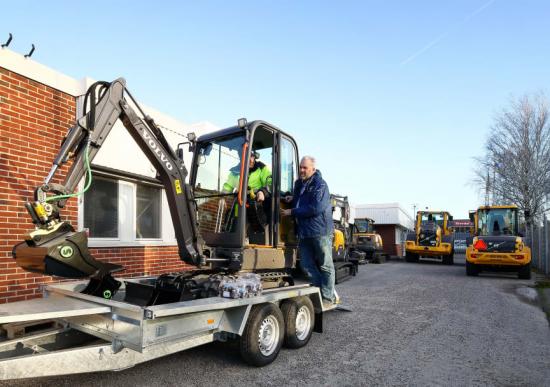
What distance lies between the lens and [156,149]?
14.1 ft

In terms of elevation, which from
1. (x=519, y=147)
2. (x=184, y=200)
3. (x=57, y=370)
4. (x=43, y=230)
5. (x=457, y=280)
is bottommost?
(x=457, y=280)

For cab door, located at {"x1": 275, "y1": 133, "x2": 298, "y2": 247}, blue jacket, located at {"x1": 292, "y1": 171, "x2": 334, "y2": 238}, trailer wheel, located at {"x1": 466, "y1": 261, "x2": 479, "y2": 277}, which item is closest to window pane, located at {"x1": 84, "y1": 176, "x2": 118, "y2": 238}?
cab door, located at {"x1": 275, "y1": 133, "x2": 298, "y2": 247}

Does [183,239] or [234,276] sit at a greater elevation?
[183,239]

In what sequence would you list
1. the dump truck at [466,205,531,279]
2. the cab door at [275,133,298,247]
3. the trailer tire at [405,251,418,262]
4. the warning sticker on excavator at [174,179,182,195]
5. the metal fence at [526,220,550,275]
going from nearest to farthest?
the warning sticker on excavator at [174,179,182,195], the cab door at [275,133,298,247], the dump truck at [466,205,531,279], the metal fence at [526,220,550,275], the trailer tire at [405,251,418,262]

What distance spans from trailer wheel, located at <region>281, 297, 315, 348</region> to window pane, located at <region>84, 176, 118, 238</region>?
12.1 feet

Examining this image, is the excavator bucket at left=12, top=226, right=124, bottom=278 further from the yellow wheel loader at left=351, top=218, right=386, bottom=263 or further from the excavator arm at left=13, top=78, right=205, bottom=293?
the yellow wheel loader at left=351, top=218, right=386, bottom=263

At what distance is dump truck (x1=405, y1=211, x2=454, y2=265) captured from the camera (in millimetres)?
20234

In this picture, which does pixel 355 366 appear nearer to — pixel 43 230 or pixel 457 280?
pixel 43 230

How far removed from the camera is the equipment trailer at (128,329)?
117 inches

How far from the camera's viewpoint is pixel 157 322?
3258 mm

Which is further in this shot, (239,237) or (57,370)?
(239,237)

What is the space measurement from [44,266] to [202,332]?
4.92 ft

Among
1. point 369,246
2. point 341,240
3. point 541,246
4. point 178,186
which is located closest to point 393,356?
point 178,186

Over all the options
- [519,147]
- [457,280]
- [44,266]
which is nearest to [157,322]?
[44,266]
